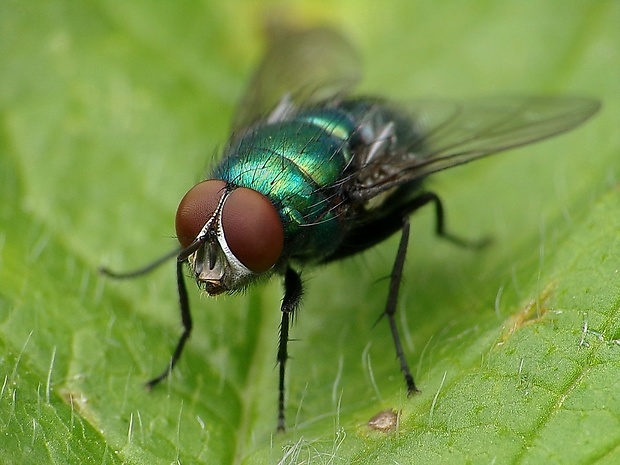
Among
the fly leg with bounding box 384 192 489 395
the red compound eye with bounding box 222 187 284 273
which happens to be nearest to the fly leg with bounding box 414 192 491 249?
the fly leg with bounding box 384 192 489 395

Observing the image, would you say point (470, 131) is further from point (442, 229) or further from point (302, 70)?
point (302, 70)

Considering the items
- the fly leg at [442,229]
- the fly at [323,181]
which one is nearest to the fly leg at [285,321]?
the fly at [323,181]

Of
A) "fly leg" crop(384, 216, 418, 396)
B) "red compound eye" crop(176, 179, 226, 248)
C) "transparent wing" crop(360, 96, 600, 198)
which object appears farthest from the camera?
"transparent wing" crop(360, 96, 600, 198)

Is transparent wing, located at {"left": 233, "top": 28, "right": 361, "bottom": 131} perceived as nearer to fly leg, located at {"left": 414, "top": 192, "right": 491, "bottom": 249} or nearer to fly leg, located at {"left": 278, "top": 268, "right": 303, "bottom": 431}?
fly leg, located at {"left": 414, "top": 192, "right": 491, "bottom": 249}

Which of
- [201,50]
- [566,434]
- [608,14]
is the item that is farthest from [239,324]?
[608,14]

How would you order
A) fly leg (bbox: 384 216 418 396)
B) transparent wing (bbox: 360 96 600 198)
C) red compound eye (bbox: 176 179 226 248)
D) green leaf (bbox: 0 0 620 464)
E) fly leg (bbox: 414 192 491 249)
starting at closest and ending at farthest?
green leaf (bbox: 0 0 620 464)
red compound eye (bbox: 176 179 226 248)
fly leg (bbox: 384 216 418 396)
transparent wing (bbox: 360 96 600 198)
fly leg (bbox: 414 192 491 249)

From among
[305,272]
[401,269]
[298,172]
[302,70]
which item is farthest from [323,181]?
[302,70]

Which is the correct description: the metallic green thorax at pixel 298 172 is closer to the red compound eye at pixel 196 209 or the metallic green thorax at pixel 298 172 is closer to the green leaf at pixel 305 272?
the red compound eye at pixel 196 209
